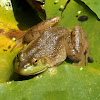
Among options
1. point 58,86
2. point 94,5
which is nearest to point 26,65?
point 58,86

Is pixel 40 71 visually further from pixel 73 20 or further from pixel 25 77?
pixel 73 20

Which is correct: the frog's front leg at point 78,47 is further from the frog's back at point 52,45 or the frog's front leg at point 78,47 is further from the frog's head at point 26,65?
the frog's head at point 26,65

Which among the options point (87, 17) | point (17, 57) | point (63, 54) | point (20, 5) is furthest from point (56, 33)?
point (20, 5)

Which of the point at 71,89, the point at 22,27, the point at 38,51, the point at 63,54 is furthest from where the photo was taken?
the point at 22,27

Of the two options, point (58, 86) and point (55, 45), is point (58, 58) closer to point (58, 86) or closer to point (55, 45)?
A: point (55, 45)

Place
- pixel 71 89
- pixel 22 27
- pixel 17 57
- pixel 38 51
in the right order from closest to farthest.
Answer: pixel 71 89
pixel 17 57
pixel 38 51
pixel 22 27
